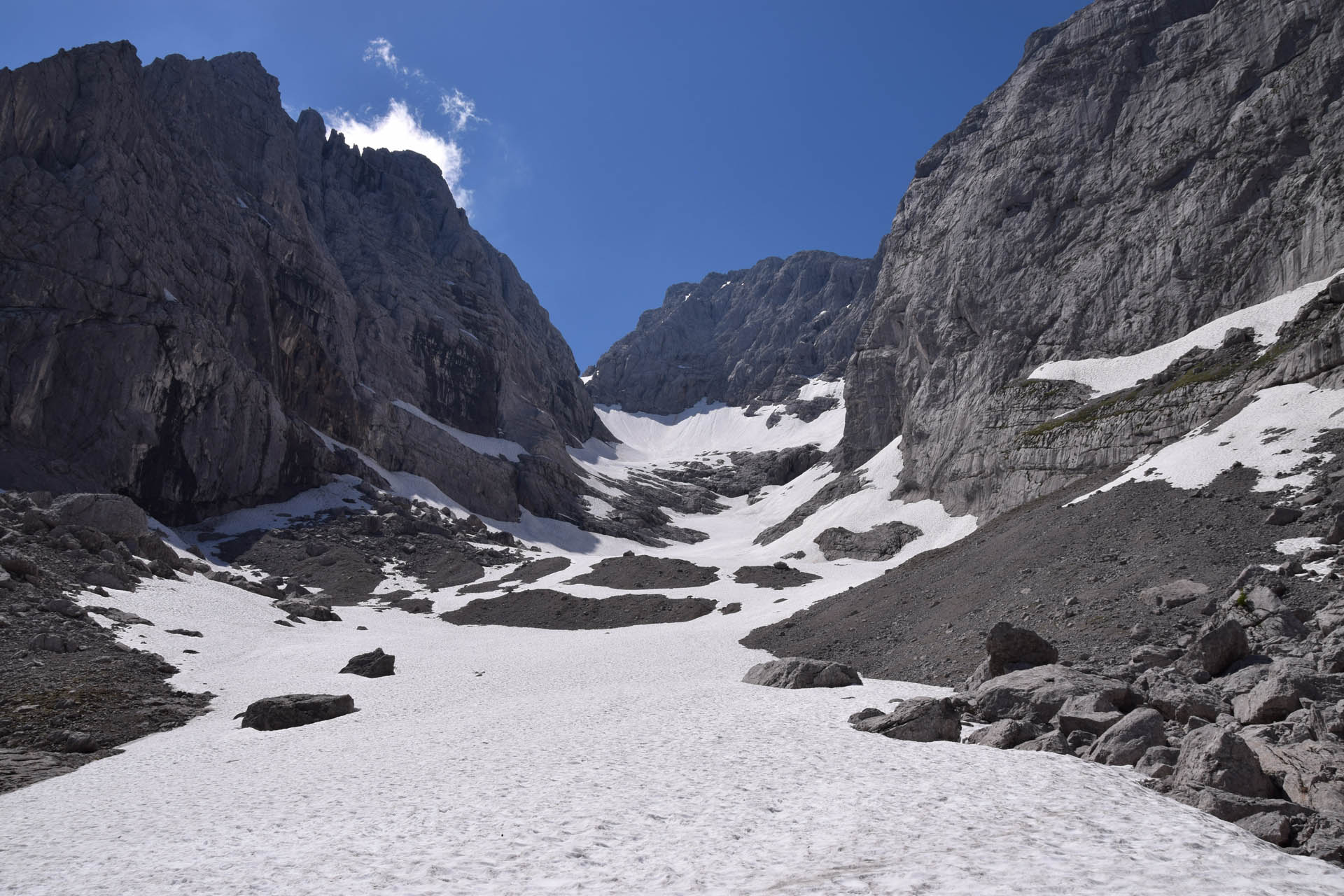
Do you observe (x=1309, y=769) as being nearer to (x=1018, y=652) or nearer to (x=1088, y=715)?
(x=1088, y=715)

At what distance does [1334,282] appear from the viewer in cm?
3553

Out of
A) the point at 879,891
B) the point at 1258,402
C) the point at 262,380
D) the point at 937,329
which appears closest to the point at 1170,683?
the point at 879,891

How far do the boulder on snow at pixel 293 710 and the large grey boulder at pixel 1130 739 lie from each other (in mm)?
18215

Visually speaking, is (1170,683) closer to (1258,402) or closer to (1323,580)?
(1323,580)

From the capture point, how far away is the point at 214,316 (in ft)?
239

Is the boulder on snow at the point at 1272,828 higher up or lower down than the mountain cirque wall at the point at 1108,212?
lower down

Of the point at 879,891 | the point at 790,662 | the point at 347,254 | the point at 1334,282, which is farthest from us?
the point at 347,254

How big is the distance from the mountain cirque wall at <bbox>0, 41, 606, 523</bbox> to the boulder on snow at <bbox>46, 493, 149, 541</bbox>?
13036mm

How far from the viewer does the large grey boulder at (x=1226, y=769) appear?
8734 mm

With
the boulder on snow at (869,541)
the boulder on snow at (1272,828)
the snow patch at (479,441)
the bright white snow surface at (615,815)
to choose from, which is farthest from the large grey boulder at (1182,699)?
the snow patch at (479,441)

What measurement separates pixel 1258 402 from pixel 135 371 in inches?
3167

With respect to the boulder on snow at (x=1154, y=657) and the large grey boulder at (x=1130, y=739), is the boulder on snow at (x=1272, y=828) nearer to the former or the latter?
the large grey boulder at (x=1130, y=739)

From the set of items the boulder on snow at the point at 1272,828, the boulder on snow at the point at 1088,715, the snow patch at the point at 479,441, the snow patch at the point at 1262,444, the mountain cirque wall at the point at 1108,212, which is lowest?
the boulder on snow at the point at 1272,828

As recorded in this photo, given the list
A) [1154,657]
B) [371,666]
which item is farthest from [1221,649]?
[371,666]
